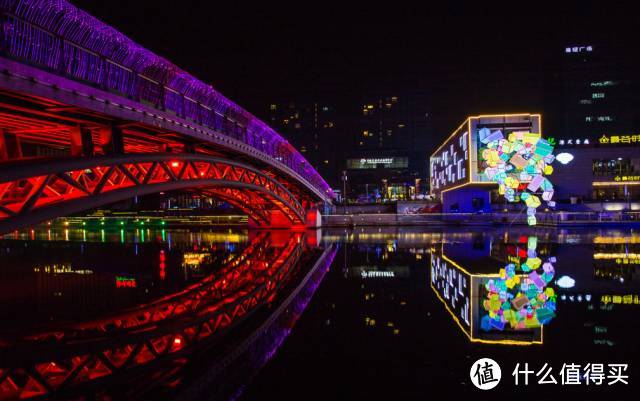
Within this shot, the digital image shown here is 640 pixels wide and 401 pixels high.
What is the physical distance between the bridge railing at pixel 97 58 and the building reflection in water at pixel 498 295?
35.7 feet

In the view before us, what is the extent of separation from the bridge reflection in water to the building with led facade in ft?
127

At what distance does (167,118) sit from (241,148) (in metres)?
6.76

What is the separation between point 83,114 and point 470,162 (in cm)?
4230

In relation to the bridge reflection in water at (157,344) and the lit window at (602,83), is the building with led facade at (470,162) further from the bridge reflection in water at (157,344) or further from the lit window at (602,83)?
the lit window at (602,83)

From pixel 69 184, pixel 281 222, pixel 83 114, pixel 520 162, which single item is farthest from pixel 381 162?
pixel 69 184

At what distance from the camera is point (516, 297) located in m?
9.66

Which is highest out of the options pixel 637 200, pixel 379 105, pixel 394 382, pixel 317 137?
pixel 379 105

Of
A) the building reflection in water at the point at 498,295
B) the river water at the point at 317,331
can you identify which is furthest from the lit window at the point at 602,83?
the river water at the point at 317,331

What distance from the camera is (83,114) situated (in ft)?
35.2

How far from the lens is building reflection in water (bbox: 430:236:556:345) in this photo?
729 cm

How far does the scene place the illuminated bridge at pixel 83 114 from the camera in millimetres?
8734

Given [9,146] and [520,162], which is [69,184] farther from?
[520,162]

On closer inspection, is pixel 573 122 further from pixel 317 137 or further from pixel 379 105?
pixel 317 137

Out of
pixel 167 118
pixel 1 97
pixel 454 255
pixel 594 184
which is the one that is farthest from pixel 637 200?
pixel 1 97
